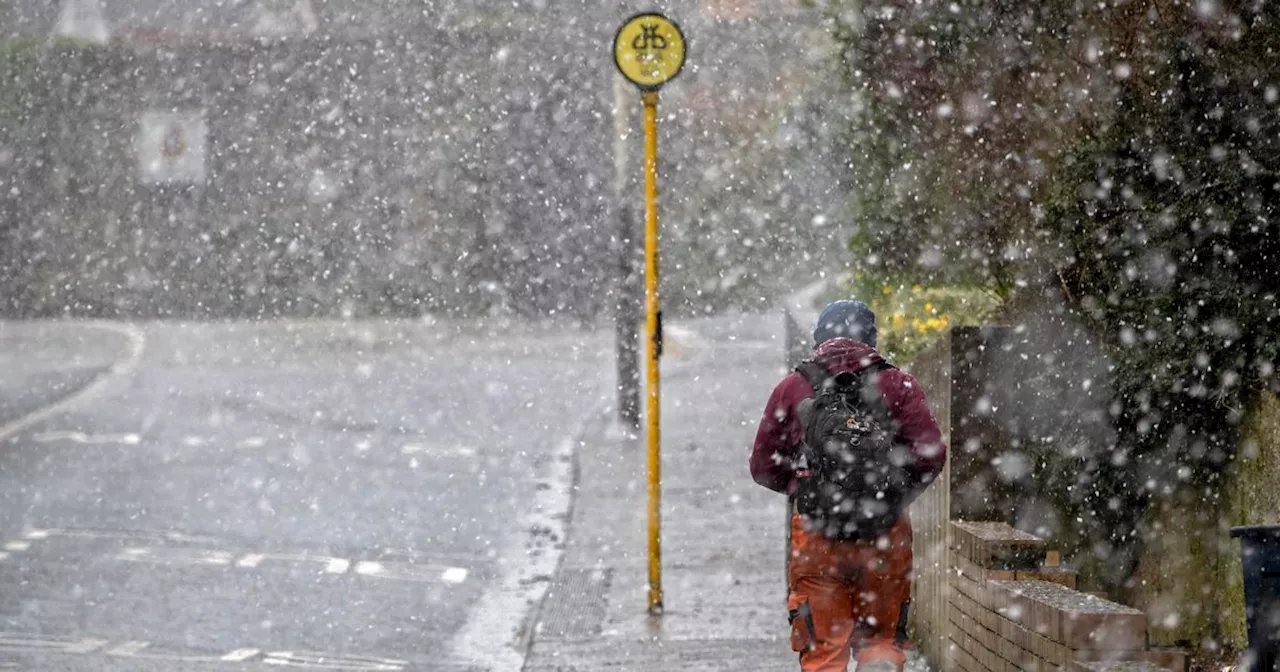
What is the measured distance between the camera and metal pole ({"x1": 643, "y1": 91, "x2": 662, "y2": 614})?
9.14m

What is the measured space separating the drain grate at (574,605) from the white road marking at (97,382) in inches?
298

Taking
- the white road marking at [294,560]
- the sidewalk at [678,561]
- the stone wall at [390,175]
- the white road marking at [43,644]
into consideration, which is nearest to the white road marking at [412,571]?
the white road marking at [294,560]

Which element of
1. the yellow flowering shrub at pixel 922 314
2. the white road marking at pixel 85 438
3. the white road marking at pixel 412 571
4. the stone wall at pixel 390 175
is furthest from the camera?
the stone wall at pixel 390 175

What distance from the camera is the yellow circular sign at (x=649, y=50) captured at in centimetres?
925

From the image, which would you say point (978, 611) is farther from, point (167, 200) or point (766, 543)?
point (167, 200)

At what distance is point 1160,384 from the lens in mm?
6492

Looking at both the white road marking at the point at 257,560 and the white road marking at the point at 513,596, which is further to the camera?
the white road marking at the point at 257,560

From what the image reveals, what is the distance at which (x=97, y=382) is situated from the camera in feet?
68.7

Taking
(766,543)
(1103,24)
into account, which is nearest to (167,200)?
(766,543)

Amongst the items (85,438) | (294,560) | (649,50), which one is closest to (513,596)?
(294,560)

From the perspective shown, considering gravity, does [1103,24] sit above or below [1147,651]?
above

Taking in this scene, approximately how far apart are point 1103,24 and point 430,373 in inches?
574

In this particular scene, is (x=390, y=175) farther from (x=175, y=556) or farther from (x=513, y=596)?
(x=513, y=596)

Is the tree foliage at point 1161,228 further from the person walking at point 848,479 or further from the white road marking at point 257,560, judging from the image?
the white road marking at point 257,560
